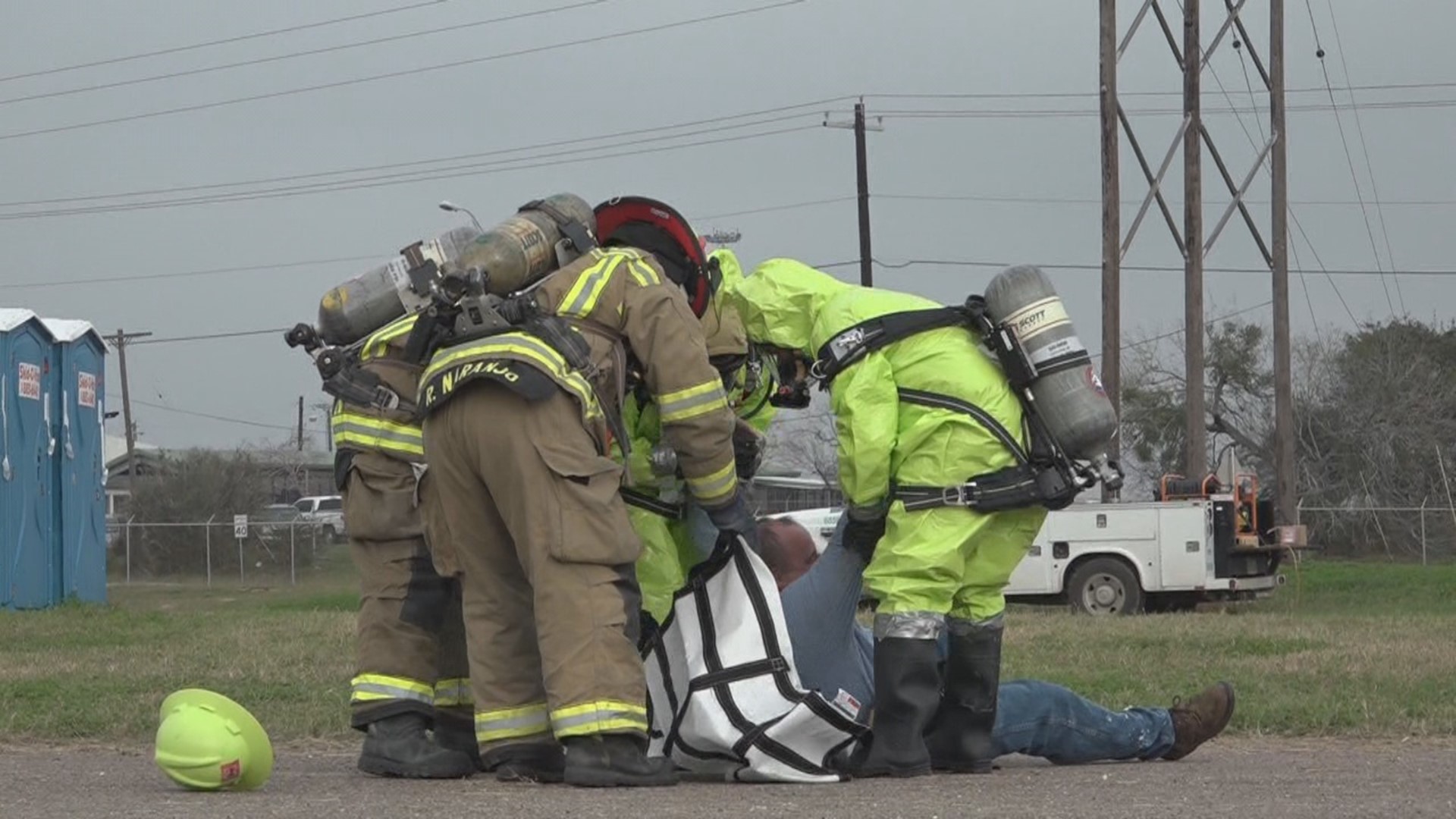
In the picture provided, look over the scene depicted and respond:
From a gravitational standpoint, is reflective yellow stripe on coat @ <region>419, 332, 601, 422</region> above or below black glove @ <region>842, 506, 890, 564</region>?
above

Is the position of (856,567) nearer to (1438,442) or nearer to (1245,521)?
(1245,521)

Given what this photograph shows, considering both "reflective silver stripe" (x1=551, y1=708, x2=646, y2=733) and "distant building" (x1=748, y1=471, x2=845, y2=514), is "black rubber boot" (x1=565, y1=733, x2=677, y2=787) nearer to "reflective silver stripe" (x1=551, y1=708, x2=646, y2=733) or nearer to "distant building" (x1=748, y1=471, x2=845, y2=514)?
"reflective silver stripe" (x1=551, y1=708, x2=646, y2=733)

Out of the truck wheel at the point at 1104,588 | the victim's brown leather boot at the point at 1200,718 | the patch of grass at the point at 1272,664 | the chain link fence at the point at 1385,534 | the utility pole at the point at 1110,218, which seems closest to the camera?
the victim's brown leather boot at the point at 1200,718

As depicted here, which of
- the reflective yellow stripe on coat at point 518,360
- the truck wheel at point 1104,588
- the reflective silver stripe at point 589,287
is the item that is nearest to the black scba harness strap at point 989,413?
the reflective silver stripe at point 589,287

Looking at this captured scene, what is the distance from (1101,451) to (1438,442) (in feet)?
133

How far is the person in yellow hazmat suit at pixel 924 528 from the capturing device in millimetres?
6422

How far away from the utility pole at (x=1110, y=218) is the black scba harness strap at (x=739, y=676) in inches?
811

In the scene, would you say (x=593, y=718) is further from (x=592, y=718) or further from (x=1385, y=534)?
(x=1385, y=534)

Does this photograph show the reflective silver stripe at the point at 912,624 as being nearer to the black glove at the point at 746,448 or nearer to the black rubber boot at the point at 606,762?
the black rubber boot at the point at 606,762

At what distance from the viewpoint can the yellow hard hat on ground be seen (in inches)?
237

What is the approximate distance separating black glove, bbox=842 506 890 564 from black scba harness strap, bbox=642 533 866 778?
15.0 inches

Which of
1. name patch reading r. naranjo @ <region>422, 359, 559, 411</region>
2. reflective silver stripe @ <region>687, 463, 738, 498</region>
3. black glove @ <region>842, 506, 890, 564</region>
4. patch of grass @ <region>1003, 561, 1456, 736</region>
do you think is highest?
name patch reading r. naranjo @ <region>422, 359, 559, 411</region>

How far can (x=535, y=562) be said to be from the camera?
19.8 feet

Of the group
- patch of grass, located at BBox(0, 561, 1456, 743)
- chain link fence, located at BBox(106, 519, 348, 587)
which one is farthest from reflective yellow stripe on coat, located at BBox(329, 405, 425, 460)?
chain link fence, located at BBox(106, 519, 348, 587)
